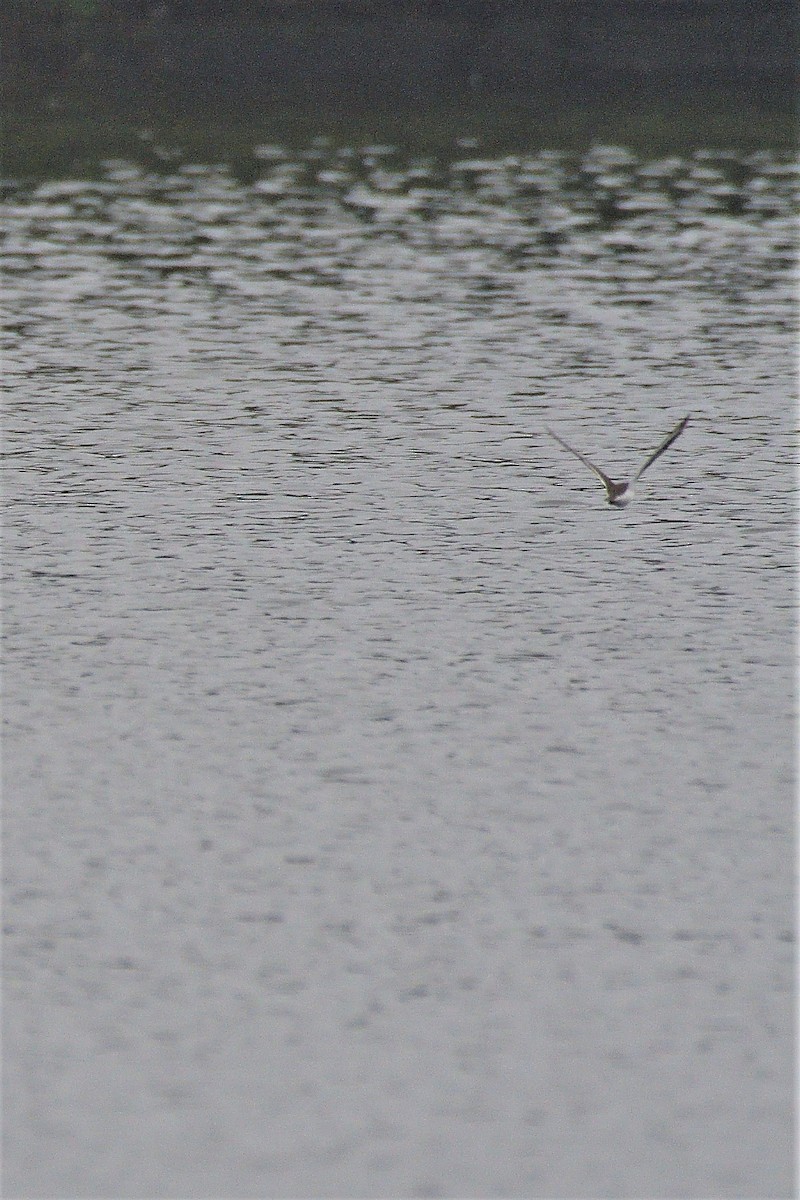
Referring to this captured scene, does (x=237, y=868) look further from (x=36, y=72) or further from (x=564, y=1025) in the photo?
(x=36, y=72)

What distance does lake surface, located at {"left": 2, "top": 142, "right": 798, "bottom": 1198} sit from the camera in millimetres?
17406

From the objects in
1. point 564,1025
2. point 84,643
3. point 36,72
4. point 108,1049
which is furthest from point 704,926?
point 36,72

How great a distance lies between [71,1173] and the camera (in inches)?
650

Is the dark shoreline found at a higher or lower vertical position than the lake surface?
lower

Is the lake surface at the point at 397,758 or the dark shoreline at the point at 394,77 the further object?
the dark shoreline at the point at 394,77

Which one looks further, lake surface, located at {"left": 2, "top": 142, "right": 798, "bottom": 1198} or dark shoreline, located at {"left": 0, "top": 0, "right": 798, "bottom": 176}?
dark shoreline, located at {"left": 0, "top": 0, "right": 798, "bottom": 176}

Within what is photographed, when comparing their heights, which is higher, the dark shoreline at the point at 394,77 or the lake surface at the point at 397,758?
the lake surface at the point at 397,758

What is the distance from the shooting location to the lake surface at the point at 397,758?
17406 millimetres

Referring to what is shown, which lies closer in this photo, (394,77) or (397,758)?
(397,758)

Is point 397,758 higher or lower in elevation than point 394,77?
higher

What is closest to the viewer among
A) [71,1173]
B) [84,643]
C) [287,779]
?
[71,1173]

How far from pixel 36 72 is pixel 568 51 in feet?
96.7

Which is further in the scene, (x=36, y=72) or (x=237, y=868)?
(x=36, y=72)

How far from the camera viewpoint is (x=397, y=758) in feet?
81.6
